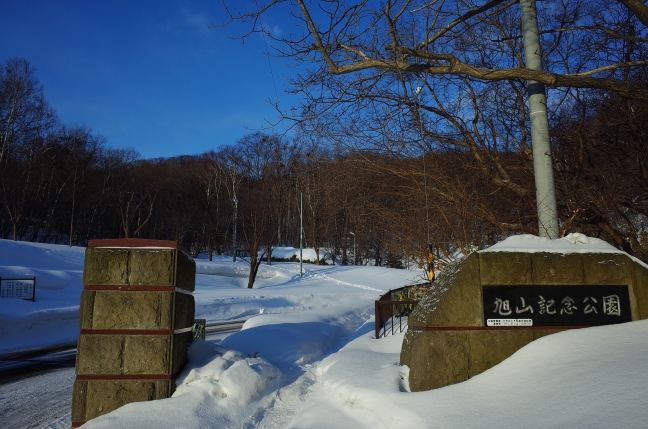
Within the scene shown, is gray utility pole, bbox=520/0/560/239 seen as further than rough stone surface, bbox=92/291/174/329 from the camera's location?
Yes

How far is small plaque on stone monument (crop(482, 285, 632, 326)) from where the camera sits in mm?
5211

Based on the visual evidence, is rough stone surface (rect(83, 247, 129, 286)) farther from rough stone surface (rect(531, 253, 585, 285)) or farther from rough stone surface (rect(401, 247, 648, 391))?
rough stone surface (rect(531, 253, 585, 285))

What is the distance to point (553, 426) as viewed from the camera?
3.38 metres

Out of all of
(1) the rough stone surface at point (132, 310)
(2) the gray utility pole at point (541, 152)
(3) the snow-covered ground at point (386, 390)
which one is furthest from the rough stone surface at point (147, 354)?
(2) the gray utility pole at point (541, 152)

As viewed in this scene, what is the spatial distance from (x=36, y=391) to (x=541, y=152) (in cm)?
809

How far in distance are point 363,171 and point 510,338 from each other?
4361 mm

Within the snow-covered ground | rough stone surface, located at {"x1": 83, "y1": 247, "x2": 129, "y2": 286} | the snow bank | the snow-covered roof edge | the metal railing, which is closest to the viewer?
A: the snow-covered ground

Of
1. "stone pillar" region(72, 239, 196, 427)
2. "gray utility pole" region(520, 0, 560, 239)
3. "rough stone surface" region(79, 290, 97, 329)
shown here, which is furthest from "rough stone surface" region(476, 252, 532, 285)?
"rough stone surface" region(79, 290, 97, 329)

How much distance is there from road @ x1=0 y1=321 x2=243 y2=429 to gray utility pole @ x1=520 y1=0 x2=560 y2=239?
603 centimetres

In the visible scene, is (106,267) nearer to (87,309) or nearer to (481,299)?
(87,309)

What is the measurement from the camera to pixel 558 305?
17.2 ft

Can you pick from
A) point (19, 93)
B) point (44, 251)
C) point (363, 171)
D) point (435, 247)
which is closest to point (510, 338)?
point (435, 247)

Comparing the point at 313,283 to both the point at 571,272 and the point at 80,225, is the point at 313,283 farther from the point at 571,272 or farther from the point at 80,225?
the point at 571,272

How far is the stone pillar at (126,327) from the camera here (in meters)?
5.58
